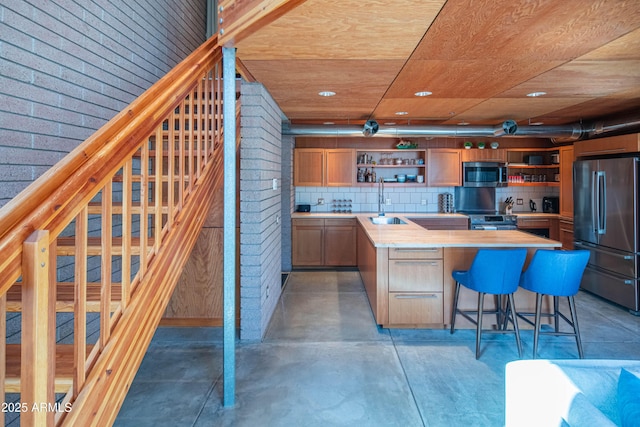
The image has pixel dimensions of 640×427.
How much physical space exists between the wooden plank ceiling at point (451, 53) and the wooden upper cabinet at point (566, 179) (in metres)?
1.34

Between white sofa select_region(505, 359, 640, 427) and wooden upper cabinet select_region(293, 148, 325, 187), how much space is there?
16.6 feet

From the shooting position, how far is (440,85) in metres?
3.36

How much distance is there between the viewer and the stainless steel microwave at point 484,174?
20.6ft

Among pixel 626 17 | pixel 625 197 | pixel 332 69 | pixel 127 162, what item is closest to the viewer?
pixel 127 162

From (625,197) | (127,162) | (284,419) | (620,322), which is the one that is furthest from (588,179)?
(127,162)

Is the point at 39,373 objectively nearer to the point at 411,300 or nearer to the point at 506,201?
the point at 411,300

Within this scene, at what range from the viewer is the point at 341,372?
8.94 feet

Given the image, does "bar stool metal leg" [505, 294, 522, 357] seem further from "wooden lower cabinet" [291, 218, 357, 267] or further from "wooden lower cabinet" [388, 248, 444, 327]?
"wooden lower cabinet" [291, 218, 357, 267]

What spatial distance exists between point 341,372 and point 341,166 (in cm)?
417

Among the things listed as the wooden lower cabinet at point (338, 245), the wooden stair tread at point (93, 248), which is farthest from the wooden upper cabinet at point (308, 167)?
the wooden stair tread at point (93, 248)

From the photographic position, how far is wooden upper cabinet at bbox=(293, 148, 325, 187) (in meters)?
6.33

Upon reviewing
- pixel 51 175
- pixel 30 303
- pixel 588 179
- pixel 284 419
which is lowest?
pixel 284 419

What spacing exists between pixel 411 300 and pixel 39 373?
3.10m

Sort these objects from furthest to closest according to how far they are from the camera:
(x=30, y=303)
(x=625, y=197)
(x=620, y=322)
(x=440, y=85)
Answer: (x=625, y=197)
(x=620, y=322)
(x=440, y=85)
(x=30, y=303)
